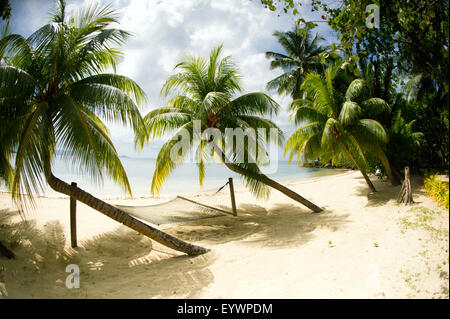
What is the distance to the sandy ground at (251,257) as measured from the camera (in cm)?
246

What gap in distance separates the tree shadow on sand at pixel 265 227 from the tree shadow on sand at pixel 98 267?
3.51 ft

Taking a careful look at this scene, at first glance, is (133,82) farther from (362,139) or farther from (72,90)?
(362,139)

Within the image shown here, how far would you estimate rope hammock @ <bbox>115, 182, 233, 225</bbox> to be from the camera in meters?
5.15

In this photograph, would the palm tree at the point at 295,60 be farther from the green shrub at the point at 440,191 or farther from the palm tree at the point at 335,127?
the green shrub at the point at 440,191

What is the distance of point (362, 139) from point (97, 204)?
7.28 m

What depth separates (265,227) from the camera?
6.02 metres

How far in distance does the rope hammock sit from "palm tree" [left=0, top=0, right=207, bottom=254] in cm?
82

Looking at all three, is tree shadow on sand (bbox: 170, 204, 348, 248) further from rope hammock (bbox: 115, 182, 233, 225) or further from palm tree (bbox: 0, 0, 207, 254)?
palm tree (bbox: 0, 0, 207, 254)

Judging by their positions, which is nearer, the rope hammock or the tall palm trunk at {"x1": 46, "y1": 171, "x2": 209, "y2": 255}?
the tall palm trunk at {"x1": 46, "y1": 171, "x2": 209, "y2": 255}

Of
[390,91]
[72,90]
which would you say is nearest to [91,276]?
[72,90]

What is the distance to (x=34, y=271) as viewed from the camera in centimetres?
372
